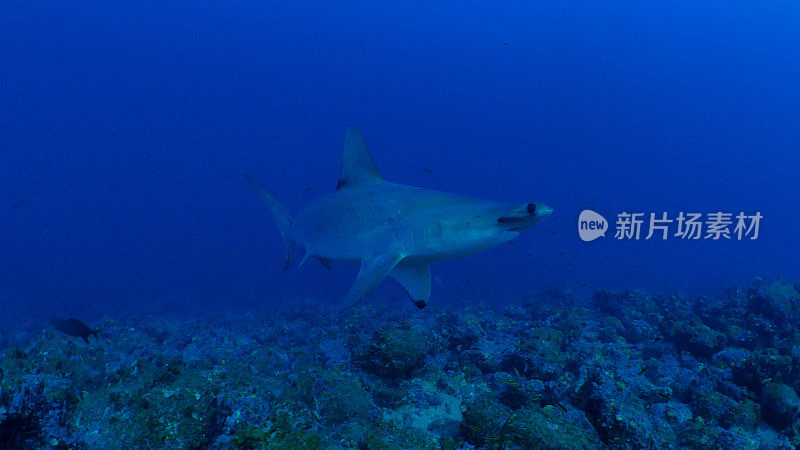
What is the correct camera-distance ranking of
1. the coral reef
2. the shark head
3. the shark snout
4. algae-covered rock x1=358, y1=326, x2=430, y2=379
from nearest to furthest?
the coral reef → the shark snout → the shark head → algae-covered rock x1=358, y1=326, x2=430, y2=379

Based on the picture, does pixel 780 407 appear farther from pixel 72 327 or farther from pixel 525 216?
pixel 72 327

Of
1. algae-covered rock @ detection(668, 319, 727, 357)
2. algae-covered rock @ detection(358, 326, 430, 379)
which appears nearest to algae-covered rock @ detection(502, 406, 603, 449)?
algae-covered rock @ detection(358, 326, 430, 379)

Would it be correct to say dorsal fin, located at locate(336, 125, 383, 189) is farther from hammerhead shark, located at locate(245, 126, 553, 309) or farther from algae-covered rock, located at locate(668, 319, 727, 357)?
algae-covered rock, located at locate(668, 319, 727, 357)

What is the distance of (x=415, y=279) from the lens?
4570 mm

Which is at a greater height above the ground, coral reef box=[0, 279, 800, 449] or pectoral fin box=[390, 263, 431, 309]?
pectoral fin box=[390, 263, 431, 309]

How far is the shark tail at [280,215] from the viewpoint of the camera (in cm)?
671

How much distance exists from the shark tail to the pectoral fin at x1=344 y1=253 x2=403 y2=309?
275cm

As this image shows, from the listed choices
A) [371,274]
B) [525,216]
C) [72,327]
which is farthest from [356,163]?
[72,327]

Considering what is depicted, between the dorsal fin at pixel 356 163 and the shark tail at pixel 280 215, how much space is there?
1339 mm

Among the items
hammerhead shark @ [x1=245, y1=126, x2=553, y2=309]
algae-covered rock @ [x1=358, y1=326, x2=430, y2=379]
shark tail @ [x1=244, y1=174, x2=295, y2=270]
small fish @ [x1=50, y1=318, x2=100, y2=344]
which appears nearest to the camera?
hammerhead shark @ [x1=245, y1=126, x2=553, y2=309]

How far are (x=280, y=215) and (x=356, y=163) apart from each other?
190 centimetres

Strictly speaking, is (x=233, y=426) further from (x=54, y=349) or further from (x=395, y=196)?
(x=54, y=349)

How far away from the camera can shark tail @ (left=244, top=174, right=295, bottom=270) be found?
6.71 m

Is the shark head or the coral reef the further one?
the shark head
